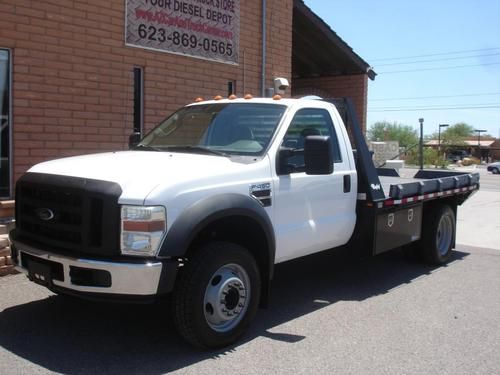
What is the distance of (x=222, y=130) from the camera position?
5441mm

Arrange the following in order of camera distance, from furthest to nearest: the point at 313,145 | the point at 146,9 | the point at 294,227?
1. the point at 146,9
2. the point at 294,227
3. the point at 313,145

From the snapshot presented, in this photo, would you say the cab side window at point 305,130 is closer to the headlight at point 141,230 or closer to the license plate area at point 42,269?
the headlight at point 141,230

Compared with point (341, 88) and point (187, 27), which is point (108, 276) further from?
point (341, 88)

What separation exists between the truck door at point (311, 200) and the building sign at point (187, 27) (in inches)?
134

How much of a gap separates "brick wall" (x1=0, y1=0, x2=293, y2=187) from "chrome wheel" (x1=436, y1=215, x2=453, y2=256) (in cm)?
409

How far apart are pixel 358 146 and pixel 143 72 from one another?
11.7 ft

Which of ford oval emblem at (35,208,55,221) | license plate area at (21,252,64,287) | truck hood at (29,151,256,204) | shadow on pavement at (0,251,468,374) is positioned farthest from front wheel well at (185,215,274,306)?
ford oval emblem at (35,208,55,221)

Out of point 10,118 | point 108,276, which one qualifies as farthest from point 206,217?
point 10,118

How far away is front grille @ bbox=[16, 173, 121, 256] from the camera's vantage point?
3.97 m

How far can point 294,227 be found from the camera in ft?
16.9

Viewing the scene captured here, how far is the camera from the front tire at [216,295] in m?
4.20

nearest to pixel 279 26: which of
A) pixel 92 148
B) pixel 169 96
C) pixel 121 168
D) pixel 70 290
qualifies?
pixel 169 96

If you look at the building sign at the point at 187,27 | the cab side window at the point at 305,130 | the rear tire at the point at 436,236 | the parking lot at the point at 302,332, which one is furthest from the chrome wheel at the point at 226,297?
the building sign at the point at 187,27

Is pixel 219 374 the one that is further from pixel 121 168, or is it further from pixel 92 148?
pixel 92 148
